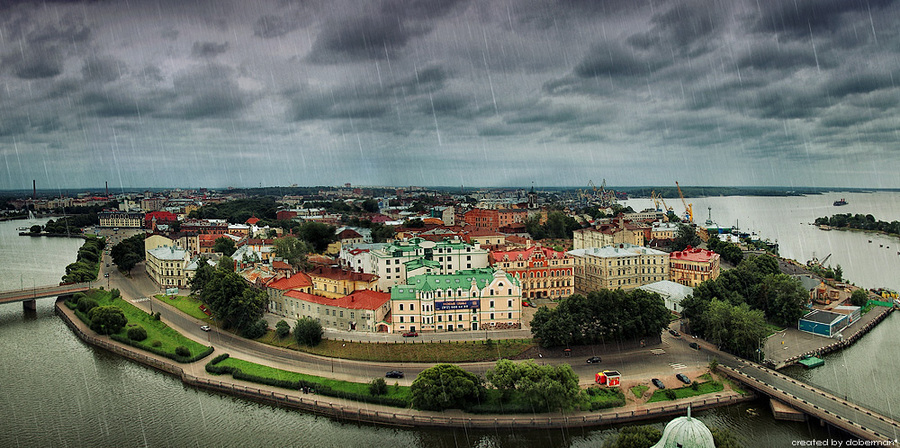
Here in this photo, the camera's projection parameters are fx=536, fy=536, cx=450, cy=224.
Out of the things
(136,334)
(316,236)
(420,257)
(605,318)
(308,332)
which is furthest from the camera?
(316,236)

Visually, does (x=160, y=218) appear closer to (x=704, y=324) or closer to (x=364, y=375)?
(x=364, y=375)

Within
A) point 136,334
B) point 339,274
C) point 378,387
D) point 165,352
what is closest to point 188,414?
point 165,352

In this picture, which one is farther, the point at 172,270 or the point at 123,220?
Answer: the point at 123,220

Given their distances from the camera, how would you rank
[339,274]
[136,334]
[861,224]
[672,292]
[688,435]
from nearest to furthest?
[688,435] → [136,334] → [339,274] → [672,292] → [861,224]

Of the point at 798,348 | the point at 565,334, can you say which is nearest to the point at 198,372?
the point at 565,334

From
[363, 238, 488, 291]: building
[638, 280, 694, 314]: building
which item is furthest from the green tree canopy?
[363, 238, 488, 291]: building

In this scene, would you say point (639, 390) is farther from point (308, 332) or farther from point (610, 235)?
point (610, 235)

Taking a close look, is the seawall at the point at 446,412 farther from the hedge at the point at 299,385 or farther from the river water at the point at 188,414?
the river water at the point at 188,414

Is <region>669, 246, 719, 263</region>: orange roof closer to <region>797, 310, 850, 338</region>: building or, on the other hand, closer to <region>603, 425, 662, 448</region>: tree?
<region>797, 310, 850, 338</region>: building
